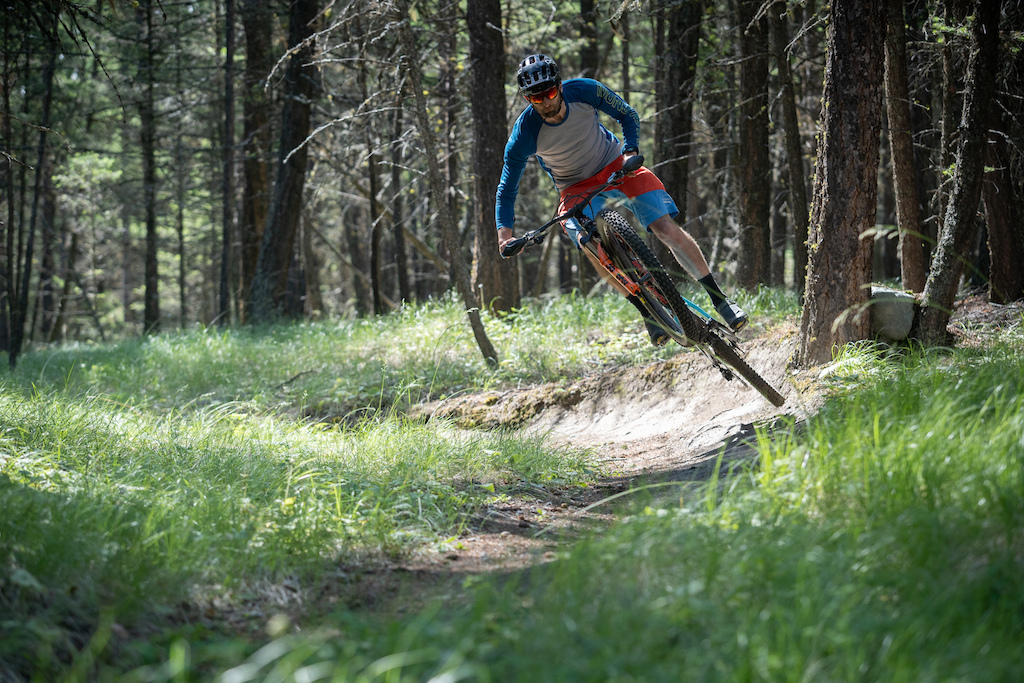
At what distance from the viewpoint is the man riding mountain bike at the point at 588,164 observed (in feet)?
17.3

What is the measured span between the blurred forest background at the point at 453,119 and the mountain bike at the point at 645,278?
1494mm

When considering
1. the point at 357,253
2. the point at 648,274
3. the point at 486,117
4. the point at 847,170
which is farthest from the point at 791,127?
the point at 357,253

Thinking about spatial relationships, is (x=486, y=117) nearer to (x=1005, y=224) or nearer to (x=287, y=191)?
(x=287, y=191)

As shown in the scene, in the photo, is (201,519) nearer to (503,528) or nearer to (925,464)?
(503,528)

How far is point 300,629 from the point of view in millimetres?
2588

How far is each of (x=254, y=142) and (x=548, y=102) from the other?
12.1 m

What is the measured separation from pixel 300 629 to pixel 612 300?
25.9ft

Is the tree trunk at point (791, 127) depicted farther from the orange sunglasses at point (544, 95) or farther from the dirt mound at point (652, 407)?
the orange sunglasses at point (544, 95)

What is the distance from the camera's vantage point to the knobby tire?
5.08 m

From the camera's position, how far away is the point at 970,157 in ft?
15.8

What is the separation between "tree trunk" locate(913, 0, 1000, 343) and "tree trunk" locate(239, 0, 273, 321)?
1352cm

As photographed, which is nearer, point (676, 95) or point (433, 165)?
point (433, 165)

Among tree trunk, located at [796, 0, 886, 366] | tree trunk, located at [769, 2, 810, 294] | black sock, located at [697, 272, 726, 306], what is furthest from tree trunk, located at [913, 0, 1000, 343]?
tree trunk, located at [769, 2, 810, 294]

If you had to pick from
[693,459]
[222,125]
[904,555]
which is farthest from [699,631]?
[222,125]
